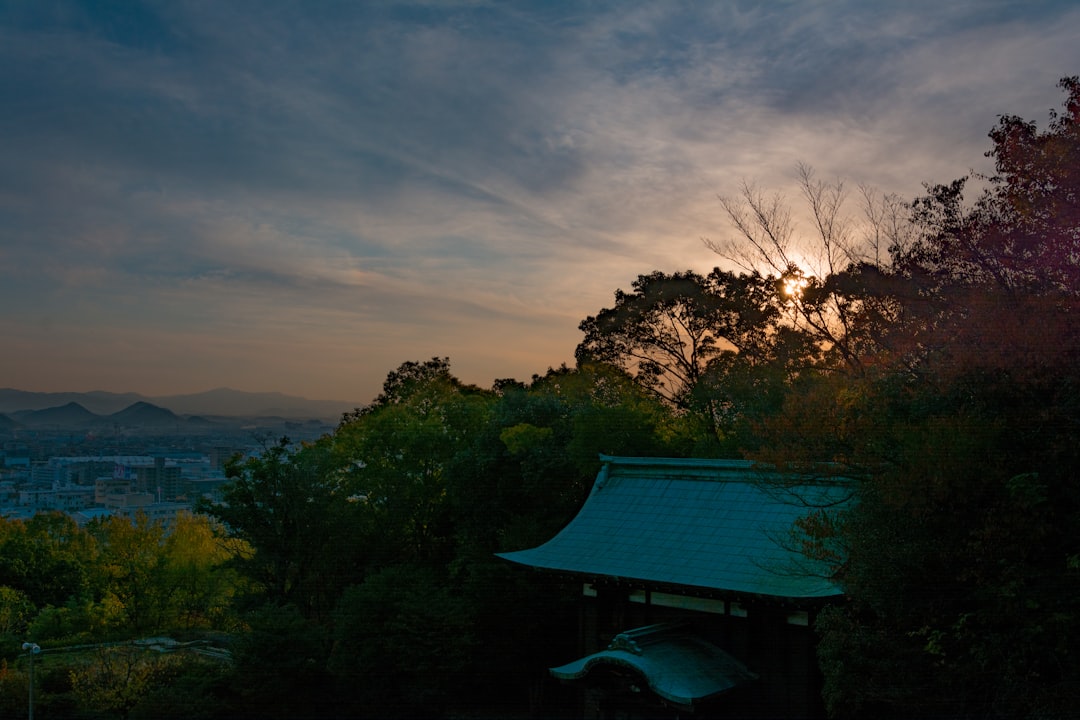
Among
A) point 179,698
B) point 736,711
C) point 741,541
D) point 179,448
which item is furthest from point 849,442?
point 179,448

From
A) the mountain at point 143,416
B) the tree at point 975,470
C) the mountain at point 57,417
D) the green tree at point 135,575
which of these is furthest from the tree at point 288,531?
the mountain at point 57,417

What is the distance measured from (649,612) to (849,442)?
434 centimetres

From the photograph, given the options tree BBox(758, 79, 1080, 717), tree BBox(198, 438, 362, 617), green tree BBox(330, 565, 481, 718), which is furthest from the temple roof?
tree BBox(198, 438, 362, 617)

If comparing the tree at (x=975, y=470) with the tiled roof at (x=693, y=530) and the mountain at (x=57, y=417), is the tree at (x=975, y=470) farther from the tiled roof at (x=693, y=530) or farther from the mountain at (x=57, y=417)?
the mountain at (x=57, y=417)

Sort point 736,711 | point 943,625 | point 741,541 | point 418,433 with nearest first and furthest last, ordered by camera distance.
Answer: point 943,625
point 736,711
point 741,541
point 418,433

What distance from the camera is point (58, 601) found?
26.6 metres

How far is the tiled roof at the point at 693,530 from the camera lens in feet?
31.0

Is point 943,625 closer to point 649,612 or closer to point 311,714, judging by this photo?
point 649,612

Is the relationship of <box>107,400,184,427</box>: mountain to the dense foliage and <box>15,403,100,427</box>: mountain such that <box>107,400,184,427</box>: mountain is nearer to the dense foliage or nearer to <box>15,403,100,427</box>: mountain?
<box>15,403,100,427</box>: mountain

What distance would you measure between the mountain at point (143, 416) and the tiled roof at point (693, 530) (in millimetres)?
64332

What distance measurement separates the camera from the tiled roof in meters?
9.45

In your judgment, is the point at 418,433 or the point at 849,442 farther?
the point at 418,433

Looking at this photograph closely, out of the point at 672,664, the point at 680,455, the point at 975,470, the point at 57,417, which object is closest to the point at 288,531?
the point at 680,455

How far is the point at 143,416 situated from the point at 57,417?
319 inches
